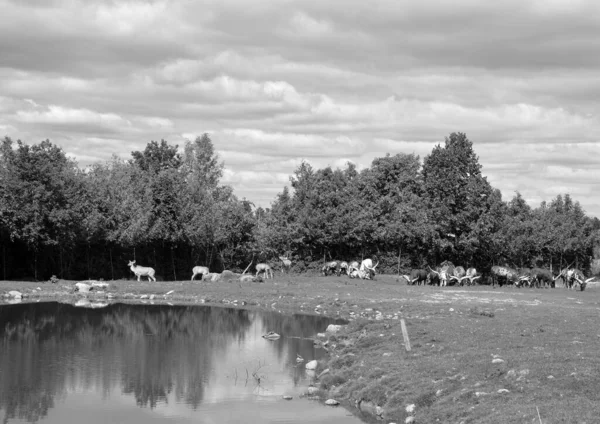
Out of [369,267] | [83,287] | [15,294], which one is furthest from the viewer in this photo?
[369,267]

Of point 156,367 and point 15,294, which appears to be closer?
point 156,367

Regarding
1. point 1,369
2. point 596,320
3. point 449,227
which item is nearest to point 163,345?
point 1,369

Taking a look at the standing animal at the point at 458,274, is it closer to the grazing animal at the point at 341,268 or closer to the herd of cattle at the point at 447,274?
the herd of cattle at the point at 447,274

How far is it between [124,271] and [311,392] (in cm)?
4799

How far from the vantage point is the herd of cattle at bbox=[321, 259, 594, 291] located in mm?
63156

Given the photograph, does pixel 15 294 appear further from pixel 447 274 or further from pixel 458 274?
pixel 458 274

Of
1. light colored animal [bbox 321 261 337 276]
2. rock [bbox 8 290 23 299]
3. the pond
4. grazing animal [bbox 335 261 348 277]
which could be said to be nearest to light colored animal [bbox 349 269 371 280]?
grazing animal [bbox 335 261 348 277]

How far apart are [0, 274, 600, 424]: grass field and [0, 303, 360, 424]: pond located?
1.37 meters

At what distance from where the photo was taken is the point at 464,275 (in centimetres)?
6506

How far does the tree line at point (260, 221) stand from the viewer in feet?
192

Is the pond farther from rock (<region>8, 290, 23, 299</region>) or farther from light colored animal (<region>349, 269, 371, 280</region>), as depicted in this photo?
light colored animal (<region>349, 269, 371, 280</region>)

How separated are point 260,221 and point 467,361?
57.6 m

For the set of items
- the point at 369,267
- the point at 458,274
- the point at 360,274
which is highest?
the point at 369,267

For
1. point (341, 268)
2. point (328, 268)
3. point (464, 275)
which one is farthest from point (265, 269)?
point (464, 275)
